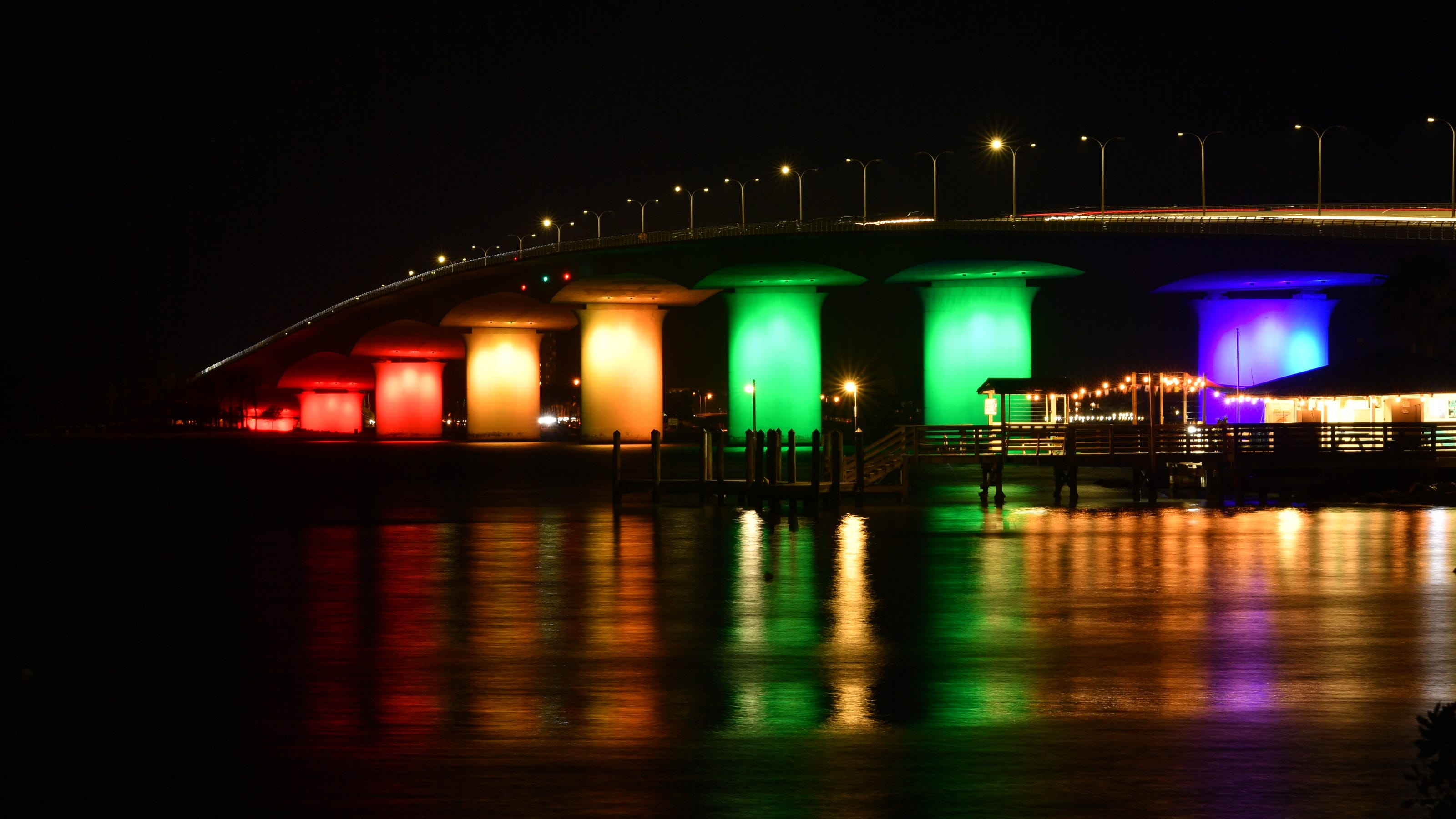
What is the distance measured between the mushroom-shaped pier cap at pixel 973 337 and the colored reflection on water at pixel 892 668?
63.2 meters

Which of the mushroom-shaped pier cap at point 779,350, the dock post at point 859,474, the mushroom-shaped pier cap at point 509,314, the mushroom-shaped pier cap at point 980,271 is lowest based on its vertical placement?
the dock post at point 859,474

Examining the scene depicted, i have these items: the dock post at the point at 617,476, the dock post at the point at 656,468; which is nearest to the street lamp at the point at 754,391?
the dock post at the point at 656,468

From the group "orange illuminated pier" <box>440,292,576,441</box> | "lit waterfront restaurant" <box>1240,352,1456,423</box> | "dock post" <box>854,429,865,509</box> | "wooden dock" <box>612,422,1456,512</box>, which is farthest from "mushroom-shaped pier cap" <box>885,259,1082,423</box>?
"dock post" <box>854,429,865,509</box>

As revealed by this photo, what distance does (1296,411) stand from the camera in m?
61.2

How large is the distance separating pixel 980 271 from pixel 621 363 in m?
33.4

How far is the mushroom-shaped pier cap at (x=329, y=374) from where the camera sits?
17525cm

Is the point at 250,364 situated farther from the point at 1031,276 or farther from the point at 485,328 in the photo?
the point at 1031,276

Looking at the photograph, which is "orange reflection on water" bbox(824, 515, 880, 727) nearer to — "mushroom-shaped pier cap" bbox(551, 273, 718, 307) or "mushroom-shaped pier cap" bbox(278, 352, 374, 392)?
"mushroom-shaped pier cap" bbox(551, 273, 718, 307)

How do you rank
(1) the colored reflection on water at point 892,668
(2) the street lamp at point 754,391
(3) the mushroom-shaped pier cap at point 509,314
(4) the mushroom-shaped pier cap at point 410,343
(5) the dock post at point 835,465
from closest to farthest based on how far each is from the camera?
(1) the colored reflection on water at point 892,668
(5) the dock post at point 835,465
(2) the street lamp at point 754,391
(3) the mushroom-shaped pier cap at point 509,314
(4) the mushroom-shaped pier cap at point 410,343

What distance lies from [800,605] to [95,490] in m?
37.7

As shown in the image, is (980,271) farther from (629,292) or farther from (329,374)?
(329,374)

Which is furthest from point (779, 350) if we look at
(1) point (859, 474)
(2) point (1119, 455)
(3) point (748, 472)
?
(3) point (748, 472)

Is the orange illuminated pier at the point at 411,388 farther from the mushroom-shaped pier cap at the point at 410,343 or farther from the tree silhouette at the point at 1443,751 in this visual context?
the tree silhouette at the point at 1443,751

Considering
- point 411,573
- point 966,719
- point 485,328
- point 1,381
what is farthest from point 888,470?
point 1,381
